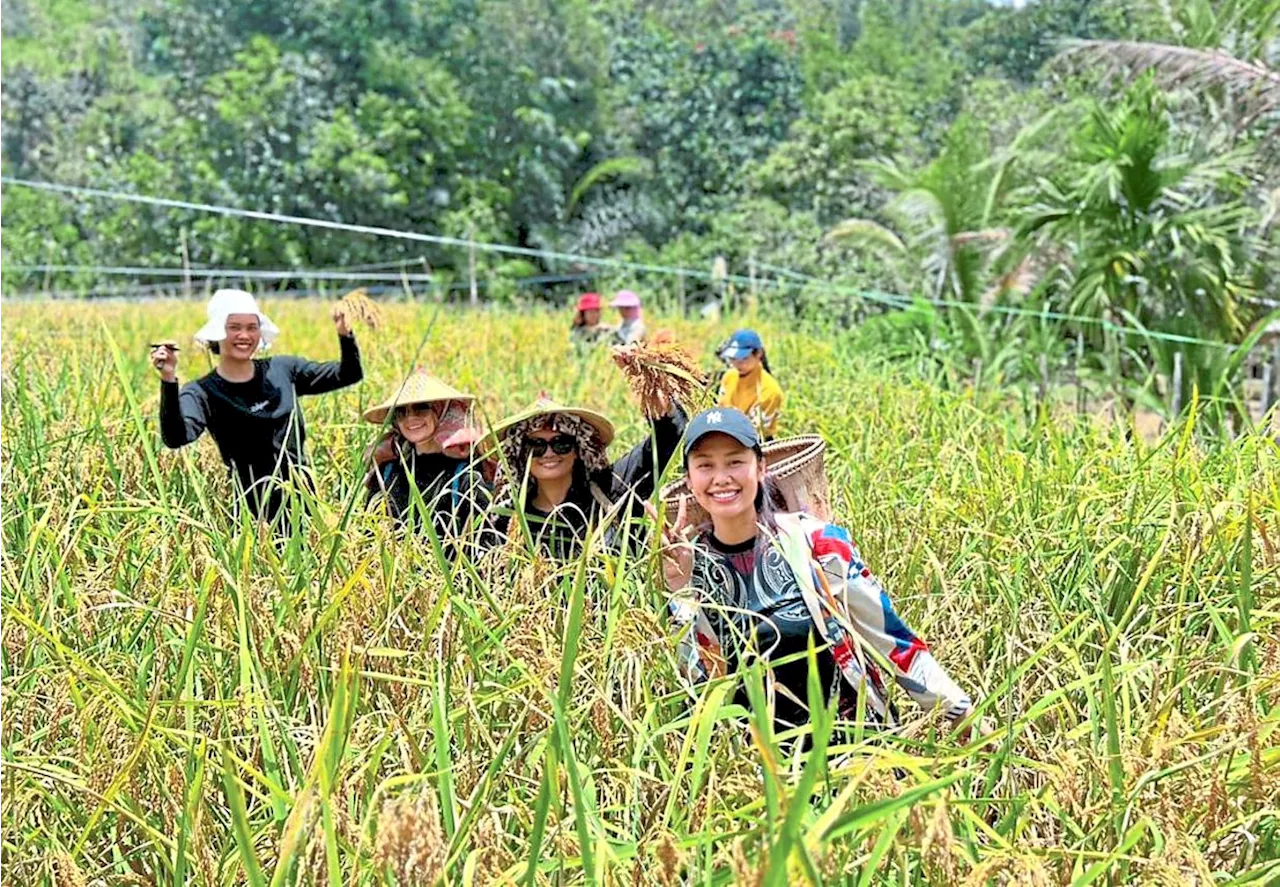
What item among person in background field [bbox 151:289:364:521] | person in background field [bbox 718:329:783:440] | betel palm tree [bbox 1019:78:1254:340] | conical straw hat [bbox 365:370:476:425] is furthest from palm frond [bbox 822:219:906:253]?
conical straw hat [bbox 365:370:476:425]

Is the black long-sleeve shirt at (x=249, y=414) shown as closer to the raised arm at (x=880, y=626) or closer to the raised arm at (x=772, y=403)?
the raised arm at (x=772, y=403)

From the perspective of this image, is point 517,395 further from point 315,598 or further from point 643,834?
point 643,834

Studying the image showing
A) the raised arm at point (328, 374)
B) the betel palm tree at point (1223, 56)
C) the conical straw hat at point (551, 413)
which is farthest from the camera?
the betel palm tree at point (1223, 56)

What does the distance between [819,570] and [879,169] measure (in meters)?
10.1

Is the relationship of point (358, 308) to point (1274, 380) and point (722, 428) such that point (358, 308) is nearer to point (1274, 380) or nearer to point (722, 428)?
point (722, 428)

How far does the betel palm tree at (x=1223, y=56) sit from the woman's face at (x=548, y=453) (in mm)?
8129

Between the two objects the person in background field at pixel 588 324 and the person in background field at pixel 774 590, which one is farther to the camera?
the person in background field at pixel 588 324

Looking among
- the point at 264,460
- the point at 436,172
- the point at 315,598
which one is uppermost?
the point at 315,598

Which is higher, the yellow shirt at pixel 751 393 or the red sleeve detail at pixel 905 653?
the red sleeve detail at pixel 905 653

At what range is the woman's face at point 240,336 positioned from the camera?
10.8ft

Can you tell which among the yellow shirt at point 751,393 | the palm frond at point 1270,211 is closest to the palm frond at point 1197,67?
the palm frond at point 1270,211

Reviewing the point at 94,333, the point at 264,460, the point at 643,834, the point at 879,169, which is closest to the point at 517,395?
the point at 264,460

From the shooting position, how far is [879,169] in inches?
449

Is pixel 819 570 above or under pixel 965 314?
above
